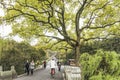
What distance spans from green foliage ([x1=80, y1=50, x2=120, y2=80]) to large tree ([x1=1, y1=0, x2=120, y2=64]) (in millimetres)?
20884

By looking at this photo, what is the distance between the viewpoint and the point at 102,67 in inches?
352

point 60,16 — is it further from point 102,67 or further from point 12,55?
point 102,67

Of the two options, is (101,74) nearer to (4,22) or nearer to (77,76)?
(77,76)

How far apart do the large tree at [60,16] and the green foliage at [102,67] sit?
20884 mm

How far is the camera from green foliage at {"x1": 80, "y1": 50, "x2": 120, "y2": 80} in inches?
344

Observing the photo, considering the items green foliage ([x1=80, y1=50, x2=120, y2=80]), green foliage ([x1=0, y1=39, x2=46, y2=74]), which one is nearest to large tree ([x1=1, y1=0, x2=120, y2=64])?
green foliage ([x1=0, y1=39, x2=46, y2=74])

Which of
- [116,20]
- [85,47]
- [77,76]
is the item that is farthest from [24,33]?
[77,76]

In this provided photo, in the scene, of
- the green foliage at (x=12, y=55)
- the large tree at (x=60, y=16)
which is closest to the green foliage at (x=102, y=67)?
the large tree at (x=60, y=16)

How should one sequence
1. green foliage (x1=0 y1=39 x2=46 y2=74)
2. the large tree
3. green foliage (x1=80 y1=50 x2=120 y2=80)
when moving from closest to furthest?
green foliage (x1=80 y1=50 x2=120 y2=80) < the large tree < green foliage (x1=0 y1=39 x2=46 y2=74)

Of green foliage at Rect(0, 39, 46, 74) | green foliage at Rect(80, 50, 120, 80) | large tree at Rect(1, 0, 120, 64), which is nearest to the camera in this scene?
green foliage at Rect(80, 50, 120, 80)

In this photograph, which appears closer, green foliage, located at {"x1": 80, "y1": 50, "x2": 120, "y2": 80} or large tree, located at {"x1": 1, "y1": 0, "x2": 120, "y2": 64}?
green foliage, located at {"x1": 80, "y1": 50, "x2": 120, "y2": 80}

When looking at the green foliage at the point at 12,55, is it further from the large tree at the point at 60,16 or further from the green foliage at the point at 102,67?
the green foliage at the point at 102,67

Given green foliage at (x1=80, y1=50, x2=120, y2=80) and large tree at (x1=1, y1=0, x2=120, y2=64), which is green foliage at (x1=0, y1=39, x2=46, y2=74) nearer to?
large tree at (x1=1, y1=0, x2=120, y2=64)

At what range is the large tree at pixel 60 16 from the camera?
30952mm
